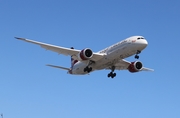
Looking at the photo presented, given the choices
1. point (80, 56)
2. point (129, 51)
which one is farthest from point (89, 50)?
point (129, 51)

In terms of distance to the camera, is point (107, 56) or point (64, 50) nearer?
point (107, 56)

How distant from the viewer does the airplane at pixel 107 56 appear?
72.0 meters

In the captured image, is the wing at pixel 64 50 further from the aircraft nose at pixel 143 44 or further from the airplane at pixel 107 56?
the aircraft nose at pixel 143 44

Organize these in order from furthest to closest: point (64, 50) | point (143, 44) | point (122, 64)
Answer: point (122, 64) → point (64, 50) → point (143, 44)

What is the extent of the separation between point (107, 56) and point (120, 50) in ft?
9.92

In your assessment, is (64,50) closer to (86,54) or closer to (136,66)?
(86,54)

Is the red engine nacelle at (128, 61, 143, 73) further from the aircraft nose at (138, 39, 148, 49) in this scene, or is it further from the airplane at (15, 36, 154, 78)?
the aircraft nose at (138, 39, 148, 49)

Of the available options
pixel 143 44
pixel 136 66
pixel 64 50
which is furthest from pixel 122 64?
pixel 143 44

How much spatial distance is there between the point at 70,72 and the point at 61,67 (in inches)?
144

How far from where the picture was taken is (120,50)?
7281cm

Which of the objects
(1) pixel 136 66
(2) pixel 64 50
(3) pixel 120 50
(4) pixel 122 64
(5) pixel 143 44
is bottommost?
(1) pixel 136 66

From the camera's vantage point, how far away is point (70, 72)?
8475cm

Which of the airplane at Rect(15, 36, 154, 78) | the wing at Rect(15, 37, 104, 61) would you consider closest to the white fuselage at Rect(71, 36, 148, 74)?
the airplane at Rect(15, 36, 154, 78)

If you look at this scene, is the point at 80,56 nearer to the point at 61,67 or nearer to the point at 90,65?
the point at 90,65
